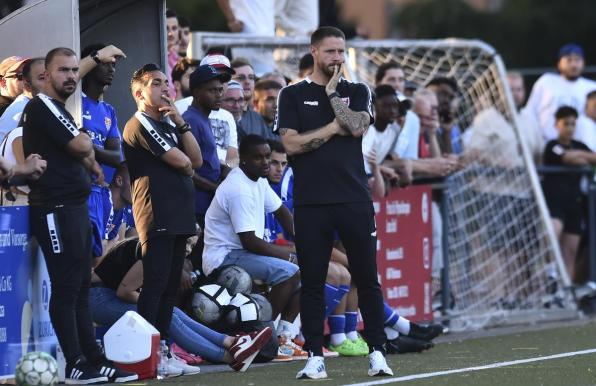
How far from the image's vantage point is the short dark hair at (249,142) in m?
11.7

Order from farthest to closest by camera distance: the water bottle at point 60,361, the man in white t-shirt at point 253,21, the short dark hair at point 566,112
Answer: the short dark hair at point 566,112 < the man in white t-shirt at point 253,21 < the water bottle at point 60,361

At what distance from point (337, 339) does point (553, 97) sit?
651 centimetres

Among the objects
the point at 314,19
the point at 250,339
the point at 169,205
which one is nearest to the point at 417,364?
the point at 250,339

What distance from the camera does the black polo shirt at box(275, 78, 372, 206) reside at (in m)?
10.1

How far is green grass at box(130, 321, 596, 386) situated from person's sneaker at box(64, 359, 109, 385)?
354 mm

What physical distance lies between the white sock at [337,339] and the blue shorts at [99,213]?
2068 millimetres

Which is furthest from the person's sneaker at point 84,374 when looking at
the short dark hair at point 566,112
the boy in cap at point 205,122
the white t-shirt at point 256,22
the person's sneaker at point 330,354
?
the short dark hair at point 566,112

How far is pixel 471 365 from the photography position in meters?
10.9

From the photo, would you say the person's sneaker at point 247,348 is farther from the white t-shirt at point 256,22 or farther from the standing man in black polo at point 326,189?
the white t-shirt at point 256,22

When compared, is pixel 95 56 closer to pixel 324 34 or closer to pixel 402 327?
pixel 324 34

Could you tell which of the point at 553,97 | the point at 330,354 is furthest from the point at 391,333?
the point at 553,97

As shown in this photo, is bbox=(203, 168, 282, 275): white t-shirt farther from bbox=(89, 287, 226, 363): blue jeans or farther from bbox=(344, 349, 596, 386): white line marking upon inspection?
bbox=(344, 349, 596, 386): white line marking

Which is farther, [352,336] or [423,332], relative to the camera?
[423,332]

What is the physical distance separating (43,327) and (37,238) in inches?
26.8
